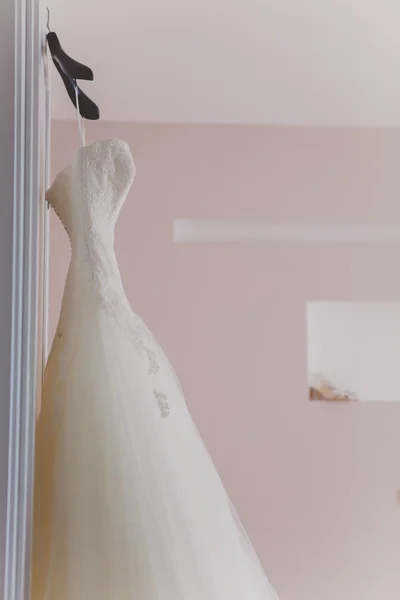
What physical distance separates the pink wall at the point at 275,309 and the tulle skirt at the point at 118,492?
5.48 ft

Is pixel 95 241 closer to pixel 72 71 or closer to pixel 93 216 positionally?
pixel 93 216

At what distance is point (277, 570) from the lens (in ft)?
8.57

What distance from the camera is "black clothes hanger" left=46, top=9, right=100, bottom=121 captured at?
3.21ft

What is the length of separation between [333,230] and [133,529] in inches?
84.5

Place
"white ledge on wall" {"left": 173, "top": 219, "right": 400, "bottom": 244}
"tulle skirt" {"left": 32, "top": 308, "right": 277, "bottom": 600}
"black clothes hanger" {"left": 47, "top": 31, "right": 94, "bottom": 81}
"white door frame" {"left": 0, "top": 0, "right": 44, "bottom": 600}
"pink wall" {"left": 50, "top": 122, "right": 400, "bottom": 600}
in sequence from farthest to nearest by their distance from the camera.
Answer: "white ledge on wall" {"left": 173, "top": 219, "right": 400, "bottom": 244}, "pink wall" {"left": 50, "top": 122, "right": 400, "bottom": 600}, "black clothes hanger" {"left": 47, "top": 31, "right": 94, "bottom": 81}, "tulle skirt" {"left": 32, "top": 308, "right": 277, "bottom": 600}, "white door frame" {"left": 0, "top": 0, "right": 44, "bottom": 600}

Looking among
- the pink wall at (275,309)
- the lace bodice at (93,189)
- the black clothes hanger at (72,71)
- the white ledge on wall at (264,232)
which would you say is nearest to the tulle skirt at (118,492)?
the lace bodice at (93,189)

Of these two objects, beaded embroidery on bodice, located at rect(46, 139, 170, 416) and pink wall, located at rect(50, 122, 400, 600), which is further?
pink wall, located at rect(50, 122, 400, 600)

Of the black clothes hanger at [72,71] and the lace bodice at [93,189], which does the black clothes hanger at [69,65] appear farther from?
the lace bodice at [93,189]

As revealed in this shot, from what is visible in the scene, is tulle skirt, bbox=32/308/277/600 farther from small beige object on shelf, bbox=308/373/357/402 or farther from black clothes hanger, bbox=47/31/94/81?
small beige object on shelf, bbox=308/373/357/402

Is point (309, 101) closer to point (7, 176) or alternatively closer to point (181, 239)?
point (181, 239)

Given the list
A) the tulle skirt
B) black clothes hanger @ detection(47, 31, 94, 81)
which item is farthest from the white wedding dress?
black clothes hanger @ detection(47, 31, 94, 81)

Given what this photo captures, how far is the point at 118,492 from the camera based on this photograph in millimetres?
856

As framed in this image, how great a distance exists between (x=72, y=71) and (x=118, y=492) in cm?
62

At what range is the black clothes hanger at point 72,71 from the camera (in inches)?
38.5
